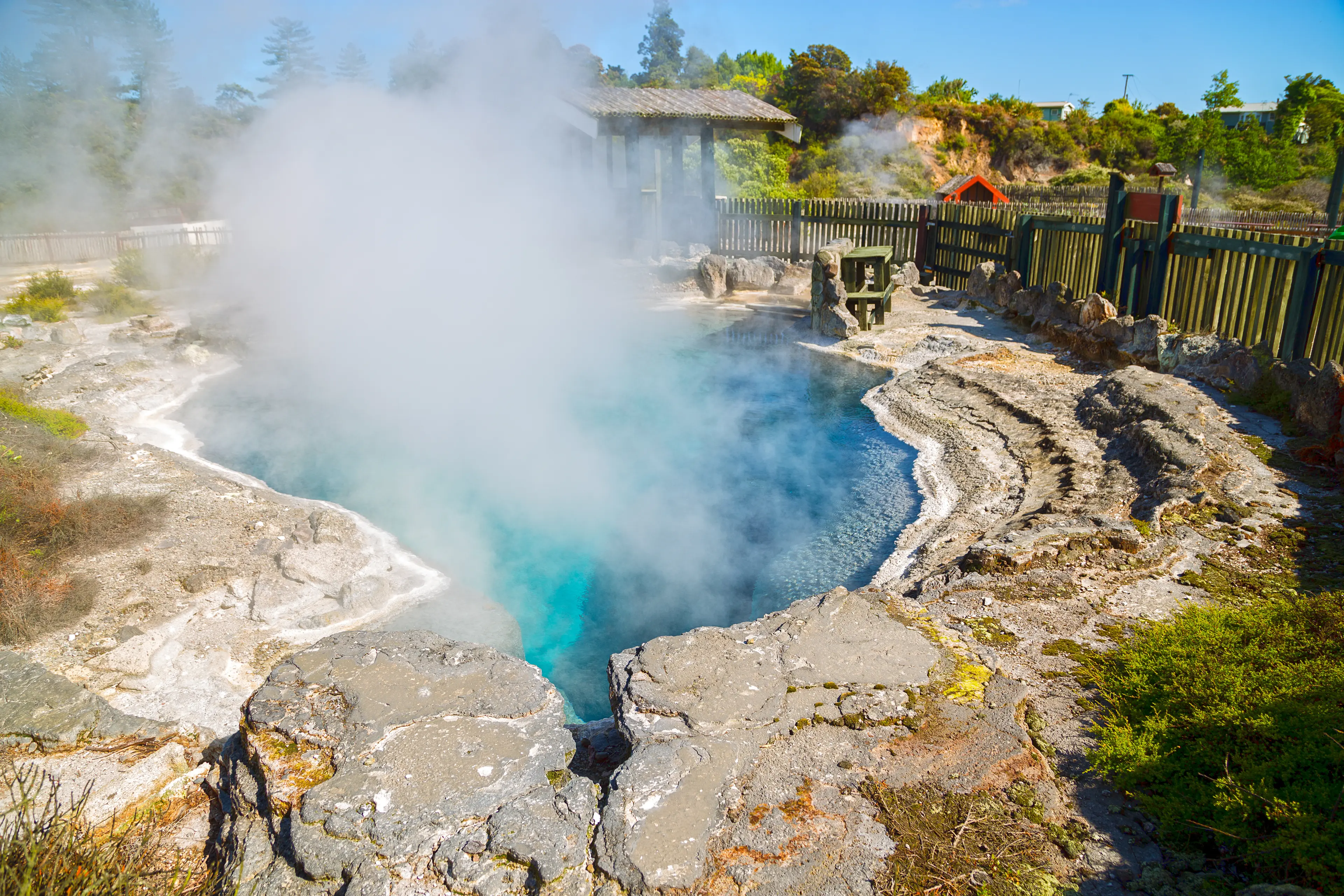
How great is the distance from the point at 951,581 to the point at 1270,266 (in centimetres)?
578

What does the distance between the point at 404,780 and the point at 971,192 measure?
25373mm

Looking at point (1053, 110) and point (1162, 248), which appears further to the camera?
point (1053, 110)

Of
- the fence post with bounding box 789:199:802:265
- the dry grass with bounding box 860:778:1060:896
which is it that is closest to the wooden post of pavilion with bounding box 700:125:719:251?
the fence post with bounding box 789:199:802:265

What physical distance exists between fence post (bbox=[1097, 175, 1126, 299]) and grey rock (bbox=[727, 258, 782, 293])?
700cm

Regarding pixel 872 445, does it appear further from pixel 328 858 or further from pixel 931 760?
pixel 328 858

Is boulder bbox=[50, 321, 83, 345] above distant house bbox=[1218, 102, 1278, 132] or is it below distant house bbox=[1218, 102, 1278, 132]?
below

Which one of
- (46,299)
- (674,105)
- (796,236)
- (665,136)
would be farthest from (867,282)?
(46,299)

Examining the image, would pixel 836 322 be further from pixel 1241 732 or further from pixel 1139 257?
pixel 1241 732

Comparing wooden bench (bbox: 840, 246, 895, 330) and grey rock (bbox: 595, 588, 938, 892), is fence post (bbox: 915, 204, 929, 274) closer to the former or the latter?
wooden bench (bbox: 840, 246, 895, 330)

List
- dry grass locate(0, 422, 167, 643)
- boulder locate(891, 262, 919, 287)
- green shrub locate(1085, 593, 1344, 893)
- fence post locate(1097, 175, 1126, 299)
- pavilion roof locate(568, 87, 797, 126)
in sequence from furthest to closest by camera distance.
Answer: pavilion roof locate(568, 87, 797, 126), boulder locate(891, 262, 919, 287), fence post locate(1097, 175, 1126, 299), dry grass locate(0, 422, 167, 643), green shrub locate(1085, 593, 1344, 893)

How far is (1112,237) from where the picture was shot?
10.0 m

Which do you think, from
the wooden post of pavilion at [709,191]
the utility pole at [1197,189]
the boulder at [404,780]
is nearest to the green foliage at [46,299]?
the boulder at [404,780]

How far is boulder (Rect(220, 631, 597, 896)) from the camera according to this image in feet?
7.47

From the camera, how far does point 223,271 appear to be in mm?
15258
